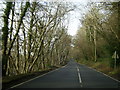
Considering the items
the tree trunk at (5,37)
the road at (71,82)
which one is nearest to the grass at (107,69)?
the road at (71,82)

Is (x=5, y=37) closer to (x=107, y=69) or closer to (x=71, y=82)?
(x=71, y=82)

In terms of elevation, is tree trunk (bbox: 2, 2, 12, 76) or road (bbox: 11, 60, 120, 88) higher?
tree trunk (bbox: 2, 2, 12, 76)

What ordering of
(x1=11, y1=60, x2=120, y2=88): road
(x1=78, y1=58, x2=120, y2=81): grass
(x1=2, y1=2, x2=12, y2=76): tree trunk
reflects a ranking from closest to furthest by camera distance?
(x1=11, y1=60, x2=120, y2=88): road
(x1=2, y1=2, x2=12, y2=76): tree trunk
(x1=78, y1=58, x2=120, y2=81): grass

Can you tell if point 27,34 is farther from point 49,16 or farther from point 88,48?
point 88,48

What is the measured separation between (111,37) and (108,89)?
26045mm

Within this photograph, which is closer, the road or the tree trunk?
the road

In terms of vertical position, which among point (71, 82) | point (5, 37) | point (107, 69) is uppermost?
point (5, 37)

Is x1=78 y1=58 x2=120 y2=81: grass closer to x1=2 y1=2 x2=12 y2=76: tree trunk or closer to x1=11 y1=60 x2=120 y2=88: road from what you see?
x1=11 y1=60 x2=120 y2=88: road

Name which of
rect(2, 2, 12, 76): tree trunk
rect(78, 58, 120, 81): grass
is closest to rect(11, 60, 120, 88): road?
rect(2, 2, 12, 76): tree trunk

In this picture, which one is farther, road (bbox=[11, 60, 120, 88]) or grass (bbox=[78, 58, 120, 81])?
grass (bbox=[78, 58, 120, 81])

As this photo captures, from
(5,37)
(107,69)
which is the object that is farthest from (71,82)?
(107,69)

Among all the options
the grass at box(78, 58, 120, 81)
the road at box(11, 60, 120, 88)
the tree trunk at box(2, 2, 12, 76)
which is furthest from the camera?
the grass at box(78, 58, 120, 81)

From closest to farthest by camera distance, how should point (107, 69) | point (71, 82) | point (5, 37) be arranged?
point (71, 82), point (5, 37), point (107, 69)

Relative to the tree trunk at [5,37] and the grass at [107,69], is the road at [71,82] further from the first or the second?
the grass at [107,69]
